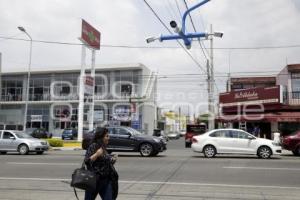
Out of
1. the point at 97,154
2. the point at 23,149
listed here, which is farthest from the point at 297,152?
the point at 97,154

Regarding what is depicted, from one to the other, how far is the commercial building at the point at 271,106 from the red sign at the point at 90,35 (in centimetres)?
1286

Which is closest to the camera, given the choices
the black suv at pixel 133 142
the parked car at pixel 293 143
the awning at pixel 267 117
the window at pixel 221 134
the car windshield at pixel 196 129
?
the window at pixel 221 134

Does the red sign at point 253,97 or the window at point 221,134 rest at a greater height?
the red sign at point 253,97

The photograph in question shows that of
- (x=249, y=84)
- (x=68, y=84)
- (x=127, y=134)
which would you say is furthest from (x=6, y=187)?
(x=68, y=84)

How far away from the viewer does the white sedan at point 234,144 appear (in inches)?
822

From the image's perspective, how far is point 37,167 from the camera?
1647cm

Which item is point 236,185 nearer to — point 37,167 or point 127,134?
point 37,167

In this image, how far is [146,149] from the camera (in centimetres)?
2186

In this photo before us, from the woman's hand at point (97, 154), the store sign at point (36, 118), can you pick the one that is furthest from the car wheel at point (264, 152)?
the store sign at point (36, 118)

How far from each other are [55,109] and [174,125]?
75.9m

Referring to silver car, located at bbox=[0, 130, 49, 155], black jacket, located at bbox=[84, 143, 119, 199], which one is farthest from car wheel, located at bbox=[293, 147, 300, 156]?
black jacket, located at bbox=[84, 143, 119, 199]

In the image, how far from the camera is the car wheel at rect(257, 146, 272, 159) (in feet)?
68.3

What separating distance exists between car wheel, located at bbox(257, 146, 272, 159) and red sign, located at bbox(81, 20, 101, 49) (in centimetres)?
1876

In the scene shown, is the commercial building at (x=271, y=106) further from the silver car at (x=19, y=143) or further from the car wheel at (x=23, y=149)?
the car wheel at (x=23, y=149)
